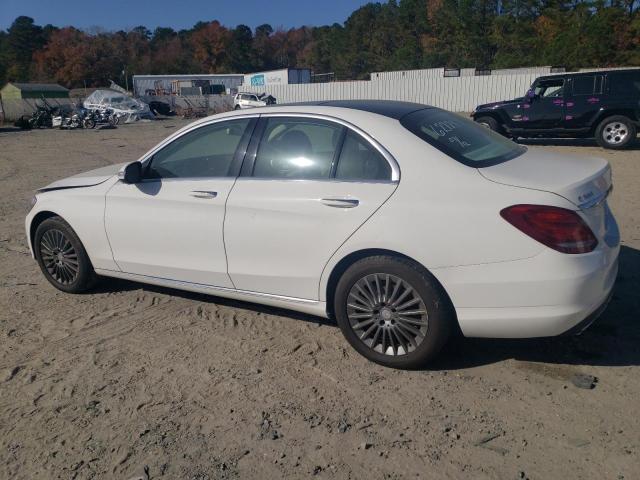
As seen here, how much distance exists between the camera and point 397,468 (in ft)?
9.02

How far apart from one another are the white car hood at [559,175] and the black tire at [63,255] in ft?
11.3

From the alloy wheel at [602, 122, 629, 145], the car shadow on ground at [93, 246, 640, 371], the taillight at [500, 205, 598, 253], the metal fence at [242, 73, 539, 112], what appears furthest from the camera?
the metal fence at [242, 73, 539, 112]

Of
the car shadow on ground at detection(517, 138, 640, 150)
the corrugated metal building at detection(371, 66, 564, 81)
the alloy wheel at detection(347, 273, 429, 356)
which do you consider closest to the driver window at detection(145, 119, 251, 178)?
the alloy wheel at detection(347, 273, 429, 356)

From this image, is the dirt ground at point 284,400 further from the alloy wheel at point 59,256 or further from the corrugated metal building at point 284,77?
the corrugated metal building at point 284,77

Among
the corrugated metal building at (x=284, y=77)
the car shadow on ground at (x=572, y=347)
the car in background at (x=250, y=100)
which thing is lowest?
the car shadow on ground at (x=572, y=347)

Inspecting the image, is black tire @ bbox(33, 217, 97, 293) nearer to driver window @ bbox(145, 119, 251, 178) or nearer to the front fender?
the front fender

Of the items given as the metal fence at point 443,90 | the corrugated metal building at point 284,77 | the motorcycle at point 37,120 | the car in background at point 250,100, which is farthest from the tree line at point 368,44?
the motorcycle at point 37,120

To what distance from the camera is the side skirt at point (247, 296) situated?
387cm

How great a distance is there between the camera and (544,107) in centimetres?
1452

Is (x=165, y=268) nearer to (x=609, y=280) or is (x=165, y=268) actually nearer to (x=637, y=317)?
(x=609, y=280)

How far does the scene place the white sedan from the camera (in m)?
3.16

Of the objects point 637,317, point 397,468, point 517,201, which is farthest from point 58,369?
point 637,317

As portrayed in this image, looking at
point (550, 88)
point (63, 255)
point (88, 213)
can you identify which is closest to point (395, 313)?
point (88, 213)

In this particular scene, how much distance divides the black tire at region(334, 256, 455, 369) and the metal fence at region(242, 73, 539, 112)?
2678 cm
